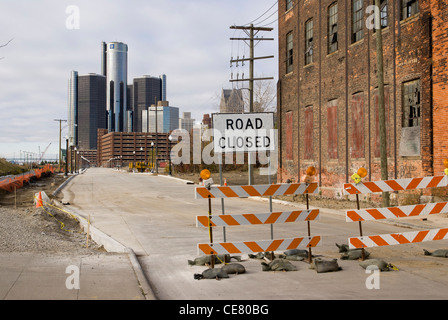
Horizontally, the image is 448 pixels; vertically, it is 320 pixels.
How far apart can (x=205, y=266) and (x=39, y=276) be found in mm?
2780

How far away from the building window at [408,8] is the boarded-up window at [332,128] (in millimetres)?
6388

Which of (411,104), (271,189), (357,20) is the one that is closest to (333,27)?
(357,20)

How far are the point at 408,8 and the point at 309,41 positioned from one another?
9.61 metres

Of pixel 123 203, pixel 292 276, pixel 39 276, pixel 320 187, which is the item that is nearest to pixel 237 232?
pixel 292 276

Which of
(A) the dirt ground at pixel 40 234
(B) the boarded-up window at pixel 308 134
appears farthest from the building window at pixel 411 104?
(A) the dirt ground at pixel 40 234

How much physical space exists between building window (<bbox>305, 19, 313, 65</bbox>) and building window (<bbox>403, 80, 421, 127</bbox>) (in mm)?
9686

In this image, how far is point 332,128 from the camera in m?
24.7

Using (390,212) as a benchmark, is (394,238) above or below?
below

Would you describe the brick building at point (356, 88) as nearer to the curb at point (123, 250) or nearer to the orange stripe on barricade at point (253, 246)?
the orange stripe on barricade at point (253, 246)

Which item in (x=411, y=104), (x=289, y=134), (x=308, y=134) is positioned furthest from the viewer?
(x=289, y=134)

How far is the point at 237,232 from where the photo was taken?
40.1ft

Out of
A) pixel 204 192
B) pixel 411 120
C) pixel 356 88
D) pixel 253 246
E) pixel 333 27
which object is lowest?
pixel 253 246
